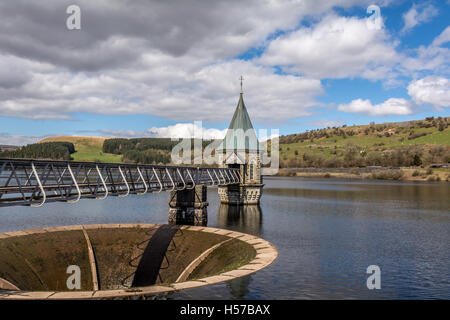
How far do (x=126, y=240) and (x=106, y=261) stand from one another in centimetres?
311

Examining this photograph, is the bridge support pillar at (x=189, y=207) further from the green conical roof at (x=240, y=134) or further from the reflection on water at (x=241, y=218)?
the green conical roof at (x=240, y=134)

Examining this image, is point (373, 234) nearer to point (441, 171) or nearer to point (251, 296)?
point (251, 296)

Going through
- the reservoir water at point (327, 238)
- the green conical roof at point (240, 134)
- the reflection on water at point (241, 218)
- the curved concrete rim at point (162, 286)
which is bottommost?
the reflection on water at point (241, 218)

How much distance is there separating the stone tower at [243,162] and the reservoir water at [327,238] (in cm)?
320

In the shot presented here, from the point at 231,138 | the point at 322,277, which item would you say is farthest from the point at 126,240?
the point at 231,138

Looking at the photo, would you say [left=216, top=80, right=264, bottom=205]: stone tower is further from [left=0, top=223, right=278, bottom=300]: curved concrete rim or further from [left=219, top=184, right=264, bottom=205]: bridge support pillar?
[left=0, top=223, right=278, bottom=300]: curved concrete rim

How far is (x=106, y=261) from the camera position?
32.4 m

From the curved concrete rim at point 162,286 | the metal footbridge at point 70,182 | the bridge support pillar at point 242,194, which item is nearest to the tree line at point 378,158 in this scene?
the bridge support pillar at point 242,194

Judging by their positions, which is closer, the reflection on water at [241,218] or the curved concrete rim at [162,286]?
the curved concrete rim at [162,286]

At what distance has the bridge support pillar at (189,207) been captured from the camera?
47.9 metres

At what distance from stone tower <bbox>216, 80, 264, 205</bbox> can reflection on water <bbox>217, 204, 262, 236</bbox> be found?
2.46 m

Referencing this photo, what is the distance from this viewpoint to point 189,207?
48.1m

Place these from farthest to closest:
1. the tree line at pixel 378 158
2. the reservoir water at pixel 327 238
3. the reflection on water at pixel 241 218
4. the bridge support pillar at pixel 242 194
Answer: the tree line at pixel 378 158
the bridge support pillar at pixel 242 194
the reflection on water at pixel 241 218
the reservoir water at pixel 327 238

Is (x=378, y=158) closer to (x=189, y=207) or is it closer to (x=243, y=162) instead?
(x=243, y=162)
